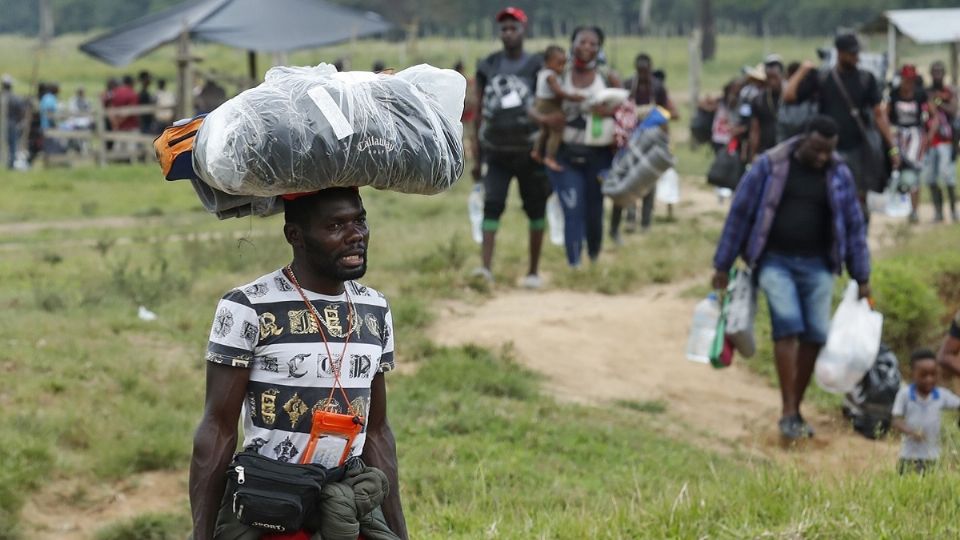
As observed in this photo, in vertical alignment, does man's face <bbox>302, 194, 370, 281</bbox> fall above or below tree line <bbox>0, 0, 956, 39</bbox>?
below

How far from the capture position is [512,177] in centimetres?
1073

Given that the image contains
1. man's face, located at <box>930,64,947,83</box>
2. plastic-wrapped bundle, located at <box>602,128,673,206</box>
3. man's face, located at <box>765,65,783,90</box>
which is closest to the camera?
plastic-wrapped bundle, located at <box>602,128,673,206</box>

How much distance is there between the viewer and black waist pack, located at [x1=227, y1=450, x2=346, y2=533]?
3.30 m

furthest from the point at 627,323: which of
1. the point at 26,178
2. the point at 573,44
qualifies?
the point at 26,178

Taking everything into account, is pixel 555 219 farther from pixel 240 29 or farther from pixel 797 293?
pixel 240 29

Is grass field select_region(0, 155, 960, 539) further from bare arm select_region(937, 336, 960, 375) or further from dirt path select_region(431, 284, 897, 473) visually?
bare arm select_region(937, 336, 960, 375)

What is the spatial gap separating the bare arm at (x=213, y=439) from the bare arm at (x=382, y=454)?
16.6 inches

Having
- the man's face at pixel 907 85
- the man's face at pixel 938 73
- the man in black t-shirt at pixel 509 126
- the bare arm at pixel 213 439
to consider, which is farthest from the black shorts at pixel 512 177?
the man's face at pixel 938 73

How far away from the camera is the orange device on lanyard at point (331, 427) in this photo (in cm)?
343

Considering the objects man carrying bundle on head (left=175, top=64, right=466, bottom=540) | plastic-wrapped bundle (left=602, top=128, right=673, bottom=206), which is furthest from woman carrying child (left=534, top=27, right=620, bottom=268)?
man carrying bundle on head (left=175, top=64, right=466, bottom=540)

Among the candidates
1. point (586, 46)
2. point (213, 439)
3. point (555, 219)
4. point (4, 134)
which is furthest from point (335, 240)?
point (4, 134)

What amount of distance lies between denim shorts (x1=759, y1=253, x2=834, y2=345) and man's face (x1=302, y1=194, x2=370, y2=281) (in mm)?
4567

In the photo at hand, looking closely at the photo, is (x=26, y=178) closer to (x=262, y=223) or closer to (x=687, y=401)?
(x=262, y=223)

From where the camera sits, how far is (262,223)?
15.8 meters
